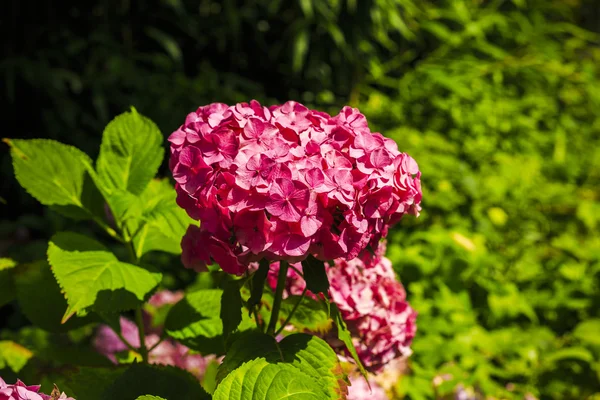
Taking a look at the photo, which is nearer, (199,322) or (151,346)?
(199,322)

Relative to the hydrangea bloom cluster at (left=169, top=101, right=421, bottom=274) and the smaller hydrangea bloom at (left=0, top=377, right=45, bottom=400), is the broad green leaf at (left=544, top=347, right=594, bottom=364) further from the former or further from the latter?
the smaller hydrangea bloom at (left=0, top=377, right=45, bottom=400)

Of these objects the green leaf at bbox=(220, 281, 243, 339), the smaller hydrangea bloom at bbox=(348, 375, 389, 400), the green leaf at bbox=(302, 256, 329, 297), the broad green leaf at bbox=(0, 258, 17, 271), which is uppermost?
the green leaf at bbox=(302, 256, 329, 297)

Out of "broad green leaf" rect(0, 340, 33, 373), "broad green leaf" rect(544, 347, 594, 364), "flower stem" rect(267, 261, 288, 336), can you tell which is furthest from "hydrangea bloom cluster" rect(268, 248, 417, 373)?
"broad green leaf" rect(544, 347, 594, 364)

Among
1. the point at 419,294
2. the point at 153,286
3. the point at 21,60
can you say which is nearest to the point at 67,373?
the point at 153,286

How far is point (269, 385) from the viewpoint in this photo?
69 cm

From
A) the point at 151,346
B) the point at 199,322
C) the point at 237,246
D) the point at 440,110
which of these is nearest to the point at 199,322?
the point at 199,322

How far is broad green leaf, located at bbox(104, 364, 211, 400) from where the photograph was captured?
0.80m

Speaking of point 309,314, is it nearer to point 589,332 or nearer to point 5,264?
point 5,264

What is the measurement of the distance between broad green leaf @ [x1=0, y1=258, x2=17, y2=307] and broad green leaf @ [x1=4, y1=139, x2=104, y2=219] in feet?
0.43

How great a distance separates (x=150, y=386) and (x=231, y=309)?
13 centimetres

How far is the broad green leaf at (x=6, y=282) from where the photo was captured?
1009 mm

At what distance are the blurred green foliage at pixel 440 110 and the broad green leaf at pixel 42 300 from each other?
2.84 ft

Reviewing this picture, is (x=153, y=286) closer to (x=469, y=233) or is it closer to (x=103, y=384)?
(x=103, y=384)

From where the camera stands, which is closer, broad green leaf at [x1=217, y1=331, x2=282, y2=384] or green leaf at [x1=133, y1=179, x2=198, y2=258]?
broad green leaf at [x1=217, y1=331, x2=282, y2=384]
